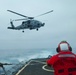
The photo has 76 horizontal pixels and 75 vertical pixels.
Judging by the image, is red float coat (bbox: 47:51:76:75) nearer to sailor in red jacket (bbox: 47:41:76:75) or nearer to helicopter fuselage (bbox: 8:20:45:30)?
sailor in red jacket (bbox: 47:41:76:75)

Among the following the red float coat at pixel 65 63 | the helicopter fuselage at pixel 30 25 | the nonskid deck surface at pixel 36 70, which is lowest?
the nonskid deck surface at pixel 36 70

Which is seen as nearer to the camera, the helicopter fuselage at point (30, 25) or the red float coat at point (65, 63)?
the red float coat at point (65, 63)

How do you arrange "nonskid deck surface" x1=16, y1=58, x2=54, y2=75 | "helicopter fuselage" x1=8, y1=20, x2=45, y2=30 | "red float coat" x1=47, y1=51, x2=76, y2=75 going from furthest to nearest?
"helicopter fuselage" x1=8, y1=20, x2=45, y2=30 → "nonskid deck surface" x1=16, y1=58, x2=54, y2=75 → "red float coat" x1=47, y1=51, x2=76, y2=75

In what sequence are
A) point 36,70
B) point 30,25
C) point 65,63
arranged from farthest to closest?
point 30,25, point 36,70, point 65,63

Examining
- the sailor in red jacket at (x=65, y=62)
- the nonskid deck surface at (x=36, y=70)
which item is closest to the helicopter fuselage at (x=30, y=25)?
the nonskid deck surface at (x=36, y=70)

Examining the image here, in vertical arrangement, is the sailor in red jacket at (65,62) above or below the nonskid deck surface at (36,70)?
above

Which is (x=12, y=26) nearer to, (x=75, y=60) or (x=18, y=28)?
(x=18, y=28)

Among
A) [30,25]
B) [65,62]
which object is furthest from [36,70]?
[30,25]

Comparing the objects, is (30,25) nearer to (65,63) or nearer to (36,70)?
(36,70)

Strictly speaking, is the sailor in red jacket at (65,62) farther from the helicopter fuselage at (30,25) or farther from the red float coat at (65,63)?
the helicopter fuselage at (30,25)

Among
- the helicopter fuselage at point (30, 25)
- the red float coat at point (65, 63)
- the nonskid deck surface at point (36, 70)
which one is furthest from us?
→ the helicopter fuselage at point (30, 25)

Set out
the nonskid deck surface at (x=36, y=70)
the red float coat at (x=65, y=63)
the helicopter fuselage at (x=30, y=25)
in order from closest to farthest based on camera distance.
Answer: the red float coat at (x=65, y=63) < the nonskid deck surface at (x=36, y=70) < the helicopter fuselage at (x=30, y=25)

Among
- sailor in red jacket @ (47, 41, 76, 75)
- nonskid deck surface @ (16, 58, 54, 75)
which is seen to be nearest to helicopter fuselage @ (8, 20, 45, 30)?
nonskid deck surface @ (16, 58, 54, 75)

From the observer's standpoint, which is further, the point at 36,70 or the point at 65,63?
the point at 36,70
